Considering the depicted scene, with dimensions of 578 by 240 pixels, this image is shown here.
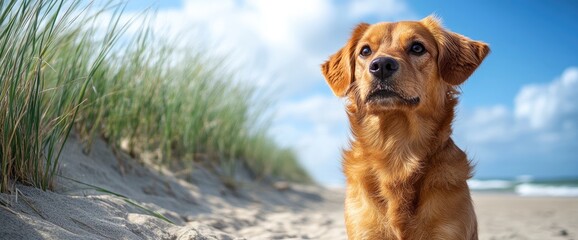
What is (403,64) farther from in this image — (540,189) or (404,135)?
(540,189)

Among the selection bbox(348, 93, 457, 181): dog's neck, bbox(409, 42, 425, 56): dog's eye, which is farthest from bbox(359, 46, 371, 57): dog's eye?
bbox(348, 93, 457, 181): dog's neck

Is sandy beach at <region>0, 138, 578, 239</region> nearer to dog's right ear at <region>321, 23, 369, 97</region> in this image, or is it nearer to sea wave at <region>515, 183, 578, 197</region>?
dog's right ear at <region>321, 23, 369, 97</region>

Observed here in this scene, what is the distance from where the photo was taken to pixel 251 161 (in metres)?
8.97

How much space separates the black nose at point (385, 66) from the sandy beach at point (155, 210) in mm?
1565

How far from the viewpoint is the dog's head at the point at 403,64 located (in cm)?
286

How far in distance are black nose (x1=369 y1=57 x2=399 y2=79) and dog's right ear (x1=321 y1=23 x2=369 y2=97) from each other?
63 cm

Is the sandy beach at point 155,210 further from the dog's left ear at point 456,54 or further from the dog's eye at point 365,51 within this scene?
the dog's left ear at point 456,54

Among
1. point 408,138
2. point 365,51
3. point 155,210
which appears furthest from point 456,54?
point 155,210

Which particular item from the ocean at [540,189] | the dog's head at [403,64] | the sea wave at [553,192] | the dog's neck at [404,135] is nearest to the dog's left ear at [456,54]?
the dog's head at [403,64]

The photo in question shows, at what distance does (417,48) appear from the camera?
10.3 ft

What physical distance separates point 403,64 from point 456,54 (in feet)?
1.98

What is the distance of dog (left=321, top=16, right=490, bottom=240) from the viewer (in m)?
2.83

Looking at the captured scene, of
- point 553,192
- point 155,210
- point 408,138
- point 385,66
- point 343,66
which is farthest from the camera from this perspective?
point 553,192

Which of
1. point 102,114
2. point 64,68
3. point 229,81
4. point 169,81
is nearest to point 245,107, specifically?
point 229,81
